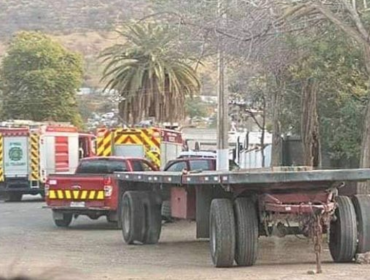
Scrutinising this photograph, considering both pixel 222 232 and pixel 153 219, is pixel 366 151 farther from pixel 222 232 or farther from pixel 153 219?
pixel 153 219

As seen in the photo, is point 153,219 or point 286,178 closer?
point 286,178

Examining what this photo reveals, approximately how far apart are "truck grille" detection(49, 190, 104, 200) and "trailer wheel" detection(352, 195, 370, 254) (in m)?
7.58

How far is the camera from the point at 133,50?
45625 mm

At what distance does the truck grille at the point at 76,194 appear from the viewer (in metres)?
19.8

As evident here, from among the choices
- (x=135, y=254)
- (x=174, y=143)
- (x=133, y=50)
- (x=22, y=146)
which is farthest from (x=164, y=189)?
(x=133, y=50)

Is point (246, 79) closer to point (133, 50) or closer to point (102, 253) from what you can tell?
A: point (102, 253)

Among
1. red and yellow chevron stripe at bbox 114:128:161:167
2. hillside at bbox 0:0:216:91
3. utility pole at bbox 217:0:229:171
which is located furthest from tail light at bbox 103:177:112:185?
hillside at bbox 0:0:216:91

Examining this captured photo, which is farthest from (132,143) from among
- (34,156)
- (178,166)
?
(178,166)

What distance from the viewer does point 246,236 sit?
13.0m

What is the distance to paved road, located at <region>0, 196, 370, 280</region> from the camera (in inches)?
496

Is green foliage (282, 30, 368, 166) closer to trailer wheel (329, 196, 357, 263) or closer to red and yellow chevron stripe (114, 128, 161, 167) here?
red and yellow chevron stripe (114, 128, 161, 167)

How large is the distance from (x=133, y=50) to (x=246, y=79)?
2083cm

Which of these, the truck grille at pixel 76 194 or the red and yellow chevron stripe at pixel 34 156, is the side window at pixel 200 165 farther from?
the red and yellow chevron stripe at pixel 34 156

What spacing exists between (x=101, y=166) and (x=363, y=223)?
9.13m
